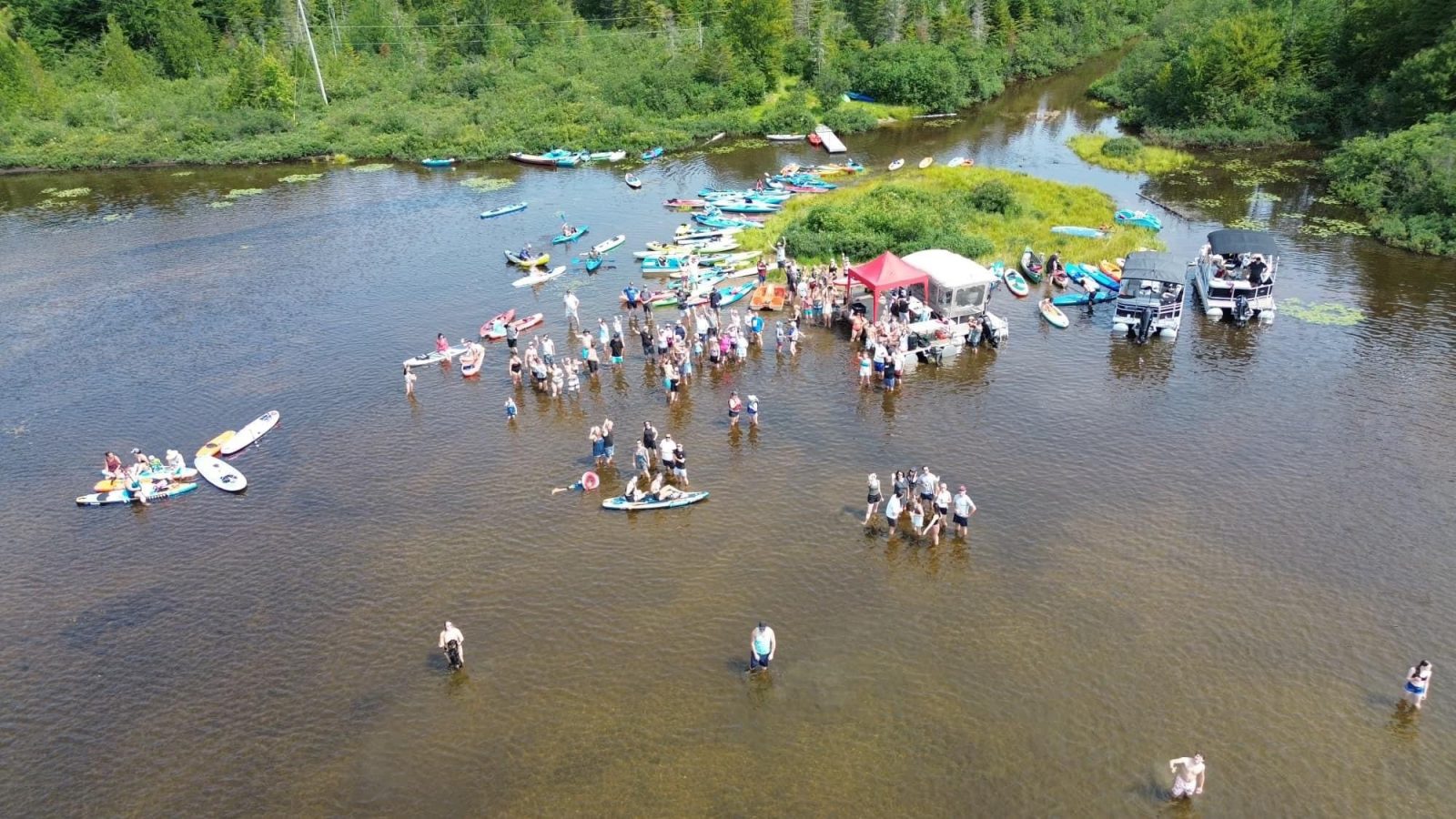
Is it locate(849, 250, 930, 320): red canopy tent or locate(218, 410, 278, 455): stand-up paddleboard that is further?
locate(849, 250, 930, 320): red canopy tent

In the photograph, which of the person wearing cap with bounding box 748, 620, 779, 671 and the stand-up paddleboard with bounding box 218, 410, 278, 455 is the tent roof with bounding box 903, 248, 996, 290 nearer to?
the person wearing cap with bounding box 748, 620, 779, 671

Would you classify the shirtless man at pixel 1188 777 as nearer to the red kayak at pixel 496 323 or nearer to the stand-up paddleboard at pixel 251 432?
the stand-up paddleboard at pixel 251 432

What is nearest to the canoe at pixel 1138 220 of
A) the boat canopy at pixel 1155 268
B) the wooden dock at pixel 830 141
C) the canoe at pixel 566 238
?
the boat canopy at pixel 1155 268

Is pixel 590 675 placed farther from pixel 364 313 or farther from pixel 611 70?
pixel 611 70

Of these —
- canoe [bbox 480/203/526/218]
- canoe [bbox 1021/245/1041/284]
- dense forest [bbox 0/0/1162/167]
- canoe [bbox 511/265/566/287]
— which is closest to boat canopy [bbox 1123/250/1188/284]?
canoe [bbox 1021/245/1041/284]

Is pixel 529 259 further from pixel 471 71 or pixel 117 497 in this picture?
pixel 471 71

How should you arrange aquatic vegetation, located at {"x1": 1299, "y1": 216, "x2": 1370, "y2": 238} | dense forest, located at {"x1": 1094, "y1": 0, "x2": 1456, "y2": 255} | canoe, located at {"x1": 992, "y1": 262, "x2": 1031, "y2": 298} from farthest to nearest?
1. dense forest, located at {"x1": 1094, "y1": 0, "x2": 1456, "y2": 255}
2. aquatic vegetation, located at {"x1": 1299, "y1": 216, "x2": 1370, "y2": 238}
3. canoe, located at {"x1": 992, "y1": 262, "x2": 1031, "y2": 298}
